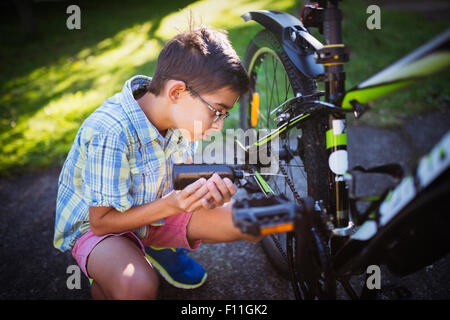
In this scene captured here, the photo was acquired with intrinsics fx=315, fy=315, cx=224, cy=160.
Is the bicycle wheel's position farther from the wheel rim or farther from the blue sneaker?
the blue sneaker

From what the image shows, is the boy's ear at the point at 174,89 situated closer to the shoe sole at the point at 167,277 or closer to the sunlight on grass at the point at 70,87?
the sunlight on grass at the point at 70,87

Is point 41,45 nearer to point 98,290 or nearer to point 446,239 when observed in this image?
point 98,290

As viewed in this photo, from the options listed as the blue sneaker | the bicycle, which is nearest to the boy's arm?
the bicycle

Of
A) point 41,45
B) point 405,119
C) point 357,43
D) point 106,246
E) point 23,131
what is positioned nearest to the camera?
point 106,246

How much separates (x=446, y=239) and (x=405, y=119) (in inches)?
102

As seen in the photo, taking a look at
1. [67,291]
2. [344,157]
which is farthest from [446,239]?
[67,291]

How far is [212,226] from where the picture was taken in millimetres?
1490

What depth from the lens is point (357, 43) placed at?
4.56 meters

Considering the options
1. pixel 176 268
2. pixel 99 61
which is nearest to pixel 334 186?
pixel 176 268

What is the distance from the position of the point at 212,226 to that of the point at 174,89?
0.65 meters

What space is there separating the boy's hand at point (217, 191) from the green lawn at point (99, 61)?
1466 mm

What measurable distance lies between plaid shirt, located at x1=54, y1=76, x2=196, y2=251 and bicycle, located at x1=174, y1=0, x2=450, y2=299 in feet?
0.77

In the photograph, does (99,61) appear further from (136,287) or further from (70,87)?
(136,287)

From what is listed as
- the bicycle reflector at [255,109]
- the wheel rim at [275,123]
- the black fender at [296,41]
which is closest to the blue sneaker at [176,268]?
the wheel rim at [275,123]
